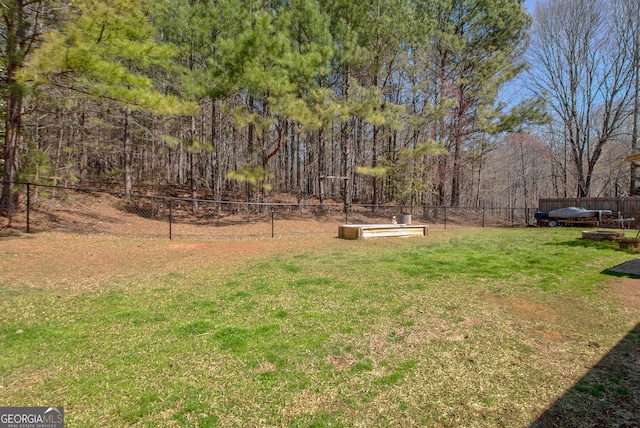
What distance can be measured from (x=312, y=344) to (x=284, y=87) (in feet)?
36.7

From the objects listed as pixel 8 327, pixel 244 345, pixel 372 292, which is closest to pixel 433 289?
pixel 372 292

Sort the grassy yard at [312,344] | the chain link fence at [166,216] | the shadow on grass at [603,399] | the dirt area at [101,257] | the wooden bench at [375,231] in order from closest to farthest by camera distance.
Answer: the shadow on grass at [603,399] < the grassy yard at [312,344] < the dirt area at [101,257] < the chain link fence at [166,216] < the wooden bench at [375,231]

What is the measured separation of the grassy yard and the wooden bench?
4.41m

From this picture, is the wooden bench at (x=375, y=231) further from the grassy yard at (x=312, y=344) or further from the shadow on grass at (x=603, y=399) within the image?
the shadow on grass at (x=603, y=399)

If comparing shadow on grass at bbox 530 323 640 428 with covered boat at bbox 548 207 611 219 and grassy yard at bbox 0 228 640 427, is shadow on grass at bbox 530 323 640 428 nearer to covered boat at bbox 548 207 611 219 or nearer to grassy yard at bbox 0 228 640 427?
grassy yard at bbox 0 228 640 427

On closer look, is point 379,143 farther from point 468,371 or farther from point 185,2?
point 468,371

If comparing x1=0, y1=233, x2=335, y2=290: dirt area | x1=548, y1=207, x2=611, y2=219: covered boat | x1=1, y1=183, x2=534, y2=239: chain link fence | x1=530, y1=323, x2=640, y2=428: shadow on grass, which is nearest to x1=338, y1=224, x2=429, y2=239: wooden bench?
x1=1, y1=183, x2=534, y2=239: chain link fence

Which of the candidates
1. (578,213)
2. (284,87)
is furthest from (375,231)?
(578,213)

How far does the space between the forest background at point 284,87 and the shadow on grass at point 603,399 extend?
9226 mm

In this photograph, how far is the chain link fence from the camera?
Result: 9305 millimetres

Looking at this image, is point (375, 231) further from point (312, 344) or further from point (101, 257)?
point (312, 344)

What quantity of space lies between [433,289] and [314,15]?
1404 cm

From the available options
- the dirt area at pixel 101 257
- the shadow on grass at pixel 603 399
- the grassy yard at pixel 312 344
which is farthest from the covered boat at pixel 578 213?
the shadow on grass at pixel 603 399

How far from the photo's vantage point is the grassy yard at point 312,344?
197 cm
